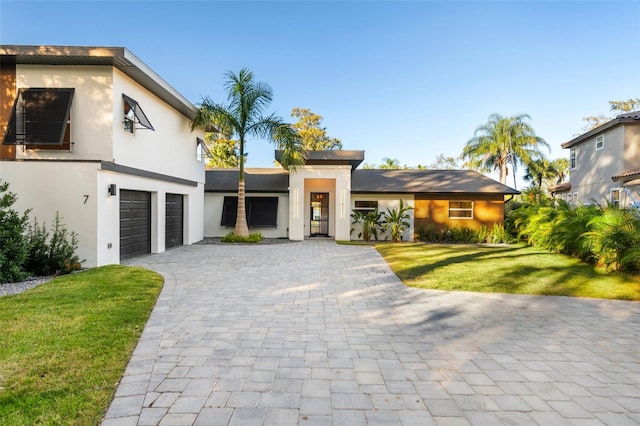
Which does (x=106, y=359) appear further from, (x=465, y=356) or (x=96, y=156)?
(x=96, y=156)

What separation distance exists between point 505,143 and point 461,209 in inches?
604

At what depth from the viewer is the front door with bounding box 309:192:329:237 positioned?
65.5 ft

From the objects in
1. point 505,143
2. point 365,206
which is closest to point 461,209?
point 365,206

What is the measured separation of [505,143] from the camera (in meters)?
29.6

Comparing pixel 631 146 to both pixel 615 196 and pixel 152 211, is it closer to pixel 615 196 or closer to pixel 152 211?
pixel 615 196

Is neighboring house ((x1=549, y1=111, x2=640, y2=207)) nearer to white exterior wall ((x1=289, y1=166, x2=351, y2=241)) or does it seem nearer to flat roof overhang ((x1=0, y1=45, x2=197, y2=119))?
white exterior wall ((x1=289, y1=166, x2=351, y2=241))

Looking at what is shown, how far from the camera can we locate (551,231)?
1338 centimetres

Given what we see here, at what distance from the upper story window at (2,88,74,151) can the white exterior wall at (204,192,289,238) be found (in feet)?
31.5

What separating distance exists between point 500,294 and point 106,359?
7316 mm

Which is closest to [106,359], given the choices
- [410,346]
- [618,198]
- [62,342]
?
[62,342]

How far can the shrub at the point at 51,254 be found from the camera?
27.4 feet

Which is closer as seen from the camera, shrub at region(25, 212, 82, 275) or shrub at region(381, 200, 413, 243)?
shrub at region(25, 212, 82, 275)

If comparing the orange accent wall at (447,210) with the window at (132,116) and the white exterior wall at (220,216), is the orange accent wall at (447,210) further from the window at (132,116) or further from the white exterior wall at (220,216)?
the window at (132,116)

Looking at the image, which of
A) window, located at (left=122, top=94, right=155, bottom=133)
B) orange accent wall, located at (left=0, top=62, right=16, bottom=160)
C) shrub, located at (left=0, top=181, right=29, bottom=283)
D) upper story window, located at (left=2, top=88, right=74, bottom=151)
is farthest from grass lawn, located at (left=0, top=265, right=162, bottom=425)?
window, located at (left=122, top=94, right=155, bottom=133)
